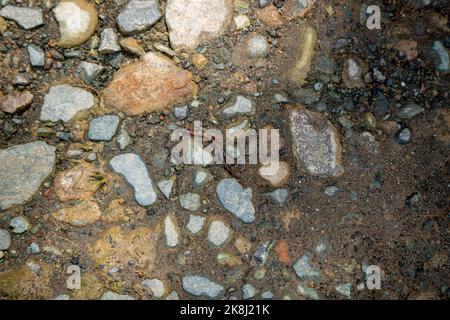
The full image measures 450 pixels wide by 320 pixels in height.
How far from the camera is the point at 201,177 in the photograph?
8.35ft

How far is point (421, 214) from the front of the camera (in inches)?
101

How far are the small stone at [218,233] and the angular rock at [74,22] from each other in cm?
128

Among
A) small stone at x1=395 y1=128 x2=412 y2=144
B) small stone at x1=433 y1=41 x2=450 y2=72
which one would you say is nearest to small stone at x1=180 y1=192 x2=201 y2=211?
small stone at x1=395 y1=128 x2=412 y2=144

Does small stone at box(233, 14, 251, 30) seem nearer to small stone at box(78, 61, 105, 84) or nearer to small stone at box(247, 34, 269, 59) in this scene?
small stone at box(247, 34, 269, 59)

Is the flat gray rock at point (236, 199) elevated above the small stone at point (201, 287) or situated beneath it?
elevated above

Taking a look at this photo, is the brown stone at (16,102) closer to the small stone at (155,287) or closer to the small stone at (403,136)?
the small stone at (155,287)

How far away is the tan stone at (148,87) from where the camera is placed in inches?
102

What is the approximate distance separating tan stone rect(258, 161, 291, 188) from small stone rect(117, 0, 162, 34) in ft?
3.48

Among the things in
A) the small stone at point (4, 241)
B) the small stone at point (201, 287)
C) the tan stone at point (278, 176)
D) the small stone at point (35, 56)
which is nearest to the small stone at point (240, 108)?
the tan stone at point (278, 176)

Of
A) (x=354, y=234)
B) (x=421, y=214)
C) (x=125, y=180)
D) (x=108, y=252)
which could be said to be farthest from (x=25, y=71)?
(x=421, y=214)

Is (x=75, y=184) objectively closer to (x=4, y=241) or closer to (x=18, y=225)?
(x=18, y=225)
